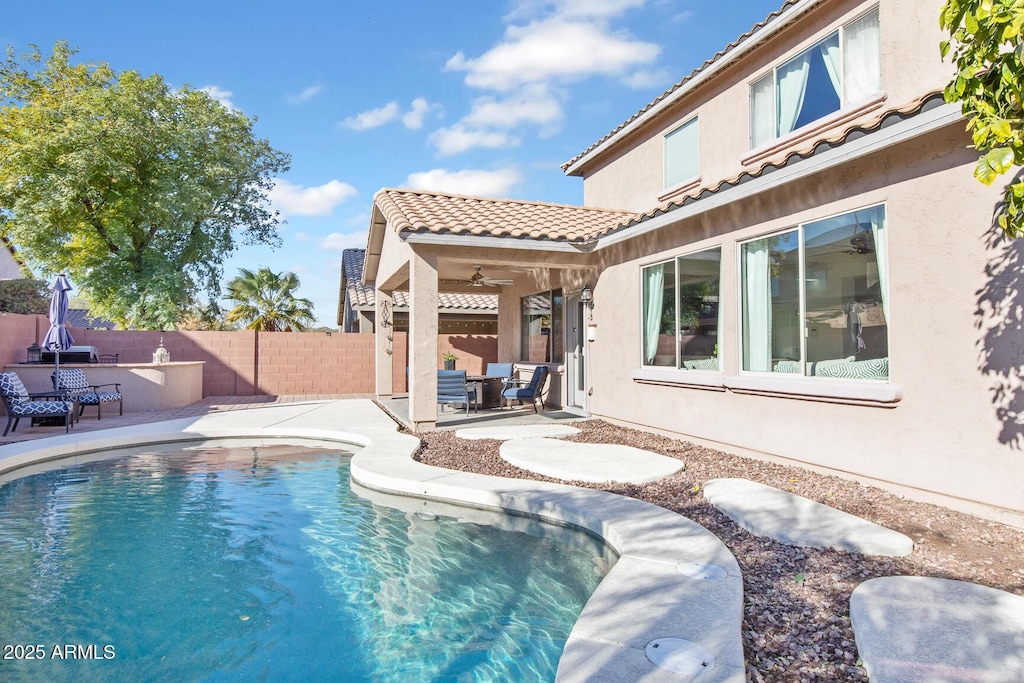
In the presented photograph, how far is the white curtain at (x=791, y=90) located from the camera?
30.0 ft

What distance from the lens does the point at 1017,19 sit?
3.15 m

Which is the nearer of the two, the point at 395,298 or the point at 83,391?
the point at 83,391

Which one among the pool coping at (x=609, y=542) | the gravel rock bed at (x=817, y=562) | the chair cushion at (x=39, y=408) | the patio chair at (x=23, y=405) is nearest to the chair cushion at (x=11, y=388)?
the patio chair at (x=23, y=405)

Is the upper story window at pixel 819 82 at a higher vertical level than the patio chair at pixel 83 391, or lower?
higher

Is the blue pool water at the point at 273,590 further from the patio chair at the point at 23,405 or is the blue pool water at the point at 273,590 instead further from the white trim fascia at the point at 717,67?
the white trim fascia at the point at 717,67

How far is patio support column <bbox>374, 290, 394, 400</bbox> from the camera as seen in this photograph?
18.2 meters

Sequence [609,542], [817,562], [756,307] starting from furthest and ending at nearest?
1. [756,307]
2. [609,542]
3. [817,562]

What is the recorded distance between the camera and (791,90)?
9359mm

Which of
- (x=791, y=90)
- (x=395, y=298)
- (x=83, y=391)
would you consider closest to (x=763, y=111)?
(x=791, y=90)

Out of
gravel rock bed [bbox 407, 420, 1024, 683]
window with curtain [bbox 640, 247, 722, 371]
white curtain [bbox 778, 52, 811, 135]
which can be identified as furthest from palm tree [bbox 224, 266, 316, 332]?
white curtain [bbox 778, 52, 811, 135]

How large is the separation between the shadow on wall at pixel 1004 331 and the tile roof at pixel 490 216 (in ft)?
22.7

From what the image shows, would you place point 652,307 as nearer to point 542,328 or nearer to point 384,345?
point 542,328

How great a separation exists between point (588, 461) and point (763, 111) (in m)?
6.75

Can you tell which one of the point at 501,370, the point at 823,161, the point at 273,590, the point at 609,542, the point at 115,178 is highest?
the point at 115,178
